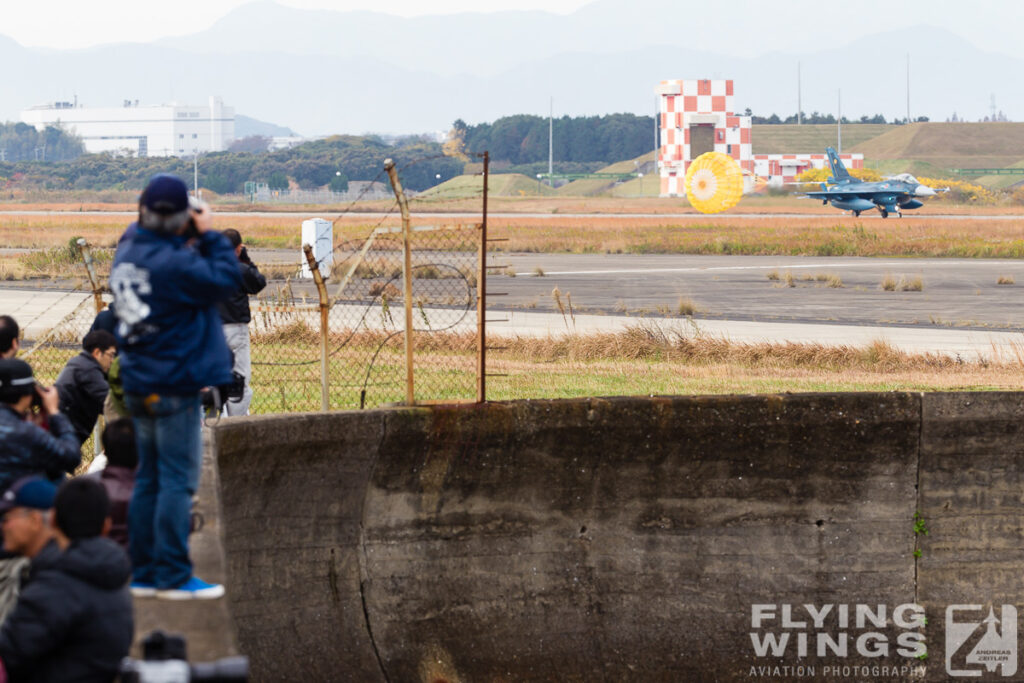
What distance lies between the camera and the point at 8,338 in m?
5.98

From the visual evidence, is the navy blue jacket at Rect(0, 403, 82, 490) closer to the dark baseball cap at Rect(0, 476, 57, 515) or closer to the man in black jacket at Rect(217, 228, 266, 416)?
the dark baseball cap at Rect(0, 476, 57, 515)

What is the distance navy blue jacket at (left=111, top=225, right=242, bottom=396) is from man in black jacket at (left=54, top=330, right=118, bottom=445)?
7.34 feet

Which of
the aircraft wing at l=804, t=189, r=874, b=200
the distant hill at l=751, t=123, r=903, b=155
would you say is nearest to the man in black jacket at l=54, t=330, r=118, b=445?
the aircraft wing at l=804, t=189, r=874, b=200

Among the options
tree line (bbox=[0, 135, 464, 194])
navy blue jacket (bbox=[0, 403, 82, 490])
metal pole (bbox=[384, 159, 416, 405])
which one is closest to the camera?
navy blue jacket (bbox=[0, 403, 82, 490])

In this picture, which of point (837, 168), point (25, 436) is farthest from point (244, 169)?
point (25, 436)

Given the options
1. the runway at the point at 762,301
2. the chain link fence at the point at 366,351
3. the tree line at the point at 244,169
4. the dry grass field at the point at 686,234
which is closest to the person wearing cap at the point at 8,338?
the chain link fence at the point at 366,351

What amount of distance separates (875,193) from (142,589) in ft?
228

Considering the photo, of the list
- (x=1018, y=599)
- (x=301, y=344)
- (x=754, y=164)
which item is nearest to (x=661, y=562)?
(x=1018, y=599)

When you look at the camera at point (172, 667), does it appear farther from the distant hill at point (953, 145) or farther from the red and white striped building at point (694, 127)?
the distant hill at point (953, 145)

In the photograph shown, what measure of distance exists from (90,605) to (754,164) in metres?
143

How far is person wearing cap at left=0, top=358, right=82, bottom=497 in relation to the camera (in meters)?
5.24

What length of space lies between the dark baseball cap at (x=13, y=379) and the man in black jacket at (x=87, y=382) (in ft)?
5.07

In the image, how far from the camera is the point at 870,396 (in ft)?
29.9

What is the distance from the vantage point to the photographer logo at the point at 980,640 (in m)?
8.99
